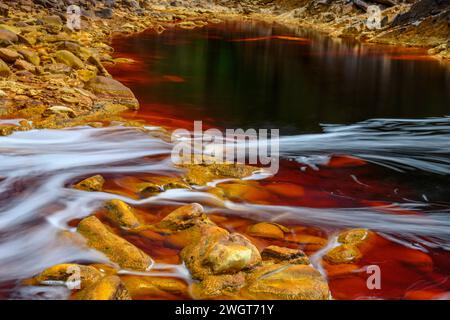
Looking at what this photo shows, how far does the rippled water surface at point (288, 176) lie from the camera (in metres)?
5.38

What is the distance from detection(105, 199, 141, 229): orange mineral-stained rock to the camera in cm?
599

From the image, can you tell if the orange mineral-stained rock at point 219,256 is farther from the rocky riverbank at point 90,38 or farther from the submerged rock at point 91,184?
the rocky riverbank at point 90,38

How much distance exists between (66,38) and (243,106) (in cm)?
802

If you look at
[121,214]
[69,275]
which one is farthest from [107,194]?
[69,275]

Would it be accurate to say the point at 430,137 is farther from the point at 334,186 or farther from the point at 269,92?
the point at 269,92

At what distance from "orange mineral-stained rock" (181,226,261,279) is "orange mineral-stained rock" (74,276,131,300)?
934mm

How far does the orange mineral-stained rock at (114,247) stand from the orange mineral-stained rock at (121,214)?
37 centimetres

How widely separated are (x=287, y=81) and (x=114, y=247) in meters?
14.4

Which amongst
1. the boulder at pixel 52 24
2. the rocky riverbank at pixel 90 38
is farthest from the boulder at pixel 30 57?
the boulder at pixel 52 24

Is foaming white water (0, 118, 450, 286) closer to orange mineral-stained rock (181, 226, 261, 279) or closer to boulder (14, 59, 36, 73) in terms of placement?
orange mineral-stained rock (181, 226, 261, 279)

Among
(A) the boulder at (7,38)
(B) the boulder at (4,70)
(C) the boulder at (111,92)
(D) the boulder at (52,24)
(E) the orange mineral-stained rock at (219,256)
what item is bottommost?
(E) the orange mineral-stained rock at (219,256)

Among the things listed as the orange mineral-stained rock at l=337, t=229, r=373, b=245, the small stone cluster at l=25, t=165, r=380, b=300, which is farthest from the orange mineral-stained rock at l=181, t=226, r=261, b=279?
the orange mineral-stained rock at l=337, t=229, r=373, b=245

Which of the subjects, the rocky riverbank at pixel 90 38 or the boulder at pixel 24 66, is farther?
the boulder at pixel 24 66

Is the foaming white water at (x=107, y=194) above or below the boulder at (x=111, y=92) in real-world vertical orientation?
below
